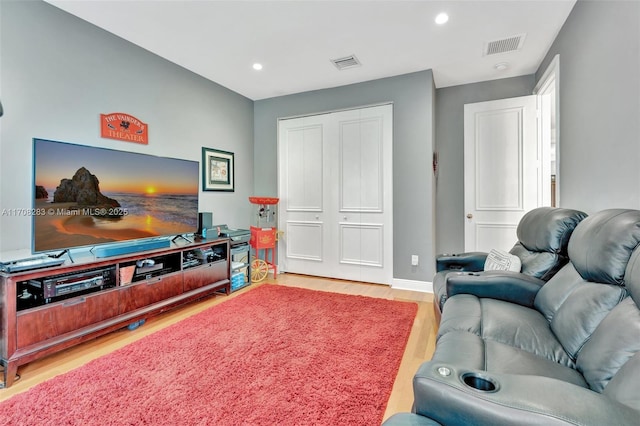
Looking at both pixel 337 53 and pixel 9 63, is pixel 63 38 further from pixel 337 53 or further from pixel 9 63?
pixel 337 53

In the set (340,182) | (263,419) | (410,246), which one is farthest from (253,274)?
(263,419)

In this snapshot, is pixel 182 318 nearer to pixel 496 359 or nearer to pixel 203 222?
pixel 203 222

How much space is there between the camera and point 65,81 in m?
2.44

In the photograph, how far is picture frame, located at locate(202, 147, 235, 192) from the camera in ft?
12.4

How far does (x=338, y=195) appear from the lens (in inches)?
161

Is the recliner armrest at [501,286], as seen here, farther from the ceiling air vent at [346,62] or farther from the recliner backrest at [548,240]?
the ceiling air vent at [346,62]

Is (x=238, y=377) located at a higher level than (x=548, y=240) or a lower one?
lower

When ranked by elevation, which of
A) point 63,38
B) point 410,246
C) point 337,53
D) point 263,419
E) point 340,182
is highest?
point 337,53

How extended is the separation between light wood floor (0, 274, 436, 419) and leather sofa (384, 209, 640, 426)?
50cm

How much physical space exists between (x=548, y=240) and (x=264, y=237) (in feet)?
9.97

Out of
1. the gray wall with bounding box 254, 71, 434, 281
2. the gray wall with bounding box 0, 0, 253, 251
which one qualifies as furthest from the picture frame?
the gray wall with bounding box 254, 71, 434, 281

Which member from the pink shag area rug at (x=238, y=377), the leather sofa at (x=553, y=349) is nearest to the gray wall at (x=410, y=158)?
the pink shag area rug at (x=238, y=377)

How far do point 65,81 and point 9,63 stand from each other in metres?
0.34

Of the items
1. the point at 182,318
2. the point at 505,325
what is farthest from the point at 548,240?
the point at 182,318
